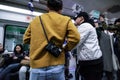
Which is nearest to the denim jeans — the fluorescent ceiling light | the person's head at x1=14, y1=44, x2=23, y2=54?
the fluorescent ceiling light

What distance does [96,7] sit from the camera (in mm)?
9055

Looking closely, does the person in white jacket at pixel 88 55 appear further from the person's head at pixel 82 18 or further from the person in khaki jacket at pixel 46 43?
the person in khaki jacket at pixel 46 43

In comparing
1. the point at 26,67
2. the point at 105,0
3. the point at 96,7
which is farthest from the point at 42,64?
the point at 105,0

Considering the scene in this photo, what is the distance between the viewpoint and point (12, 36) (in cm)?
551

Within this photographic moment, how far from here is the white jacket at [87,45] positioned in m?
2.74

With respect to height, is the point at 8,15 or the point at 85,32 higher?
the point at 8,15

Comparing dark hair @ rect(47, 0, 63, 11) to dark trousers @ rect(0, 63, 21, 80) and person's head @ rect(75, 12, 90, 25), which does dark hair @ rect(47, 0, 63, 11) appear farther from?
dark trousers @ rect(0, 63, 21, 80)

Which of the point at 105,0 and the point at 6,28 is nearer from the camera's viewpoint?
the point at 6,28

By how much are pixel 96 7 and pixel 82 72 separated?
653 centimetres

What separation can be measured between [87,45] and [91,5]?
6.22 metres

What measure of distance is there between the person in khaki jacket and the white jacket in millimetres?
621

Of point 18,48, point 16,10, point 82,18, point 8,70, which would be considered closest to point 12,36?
point 18,48

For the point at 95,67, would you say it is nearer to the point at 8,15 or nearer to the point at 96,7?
the point at 8,15

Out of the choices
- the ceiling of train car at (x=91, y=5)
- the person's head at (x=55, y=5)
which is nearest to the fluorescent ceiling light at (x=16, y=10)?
the ceiling of train car at (x=91, y=5)
